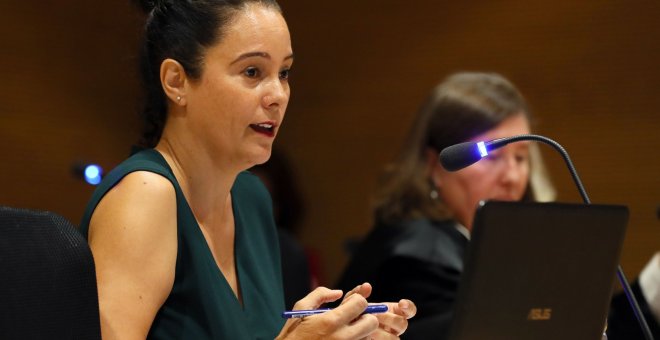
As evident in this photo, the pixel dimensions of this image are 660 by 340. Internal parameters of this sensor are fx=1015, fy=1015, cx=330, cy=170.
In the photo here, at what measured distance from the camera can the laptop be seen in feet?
5.81

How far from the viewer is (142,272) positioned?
6.54 feet

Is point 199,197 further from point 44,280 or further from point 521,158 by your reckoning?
point 521,158

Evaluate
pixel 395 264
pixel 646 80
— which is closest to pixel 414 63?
pixel 646 80

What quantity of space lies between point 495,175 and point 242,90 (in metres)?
1.50

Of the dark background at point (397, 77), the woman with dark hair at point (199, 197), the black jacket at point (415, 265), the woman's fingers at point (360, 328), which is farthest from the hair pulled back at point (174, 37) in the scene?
the dark background at point (397, 77)

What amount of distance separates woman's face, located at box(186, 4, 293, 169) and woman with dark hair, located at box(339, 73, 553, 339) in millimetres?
1246

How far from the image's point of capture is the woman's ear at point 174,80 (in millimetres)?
2250

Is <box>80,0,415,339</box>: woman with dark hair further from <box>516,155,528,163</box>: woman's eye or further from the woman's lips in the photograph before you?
<box>516,155,528,163</box>: woman's eye

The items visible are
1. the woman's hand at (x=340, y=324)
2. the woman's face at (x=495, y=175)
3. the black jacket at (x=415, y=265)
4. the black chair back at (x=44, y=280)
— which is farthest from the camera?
the woman's face at (x=495, y=175)

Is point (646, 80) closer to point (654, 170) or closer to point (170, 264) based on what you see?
point (654, 170)

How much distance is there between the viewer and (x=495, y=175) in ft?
11.4

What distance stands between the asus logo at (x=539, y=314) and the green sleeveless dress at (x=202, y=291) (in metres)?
0.68

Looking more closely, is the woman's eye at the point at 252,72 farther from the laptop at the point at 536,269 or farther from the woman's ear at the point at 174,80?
the laptop at the point at 536,269

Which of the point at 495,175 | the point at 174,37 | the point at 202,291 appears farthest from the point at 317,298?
the point at 495,175
